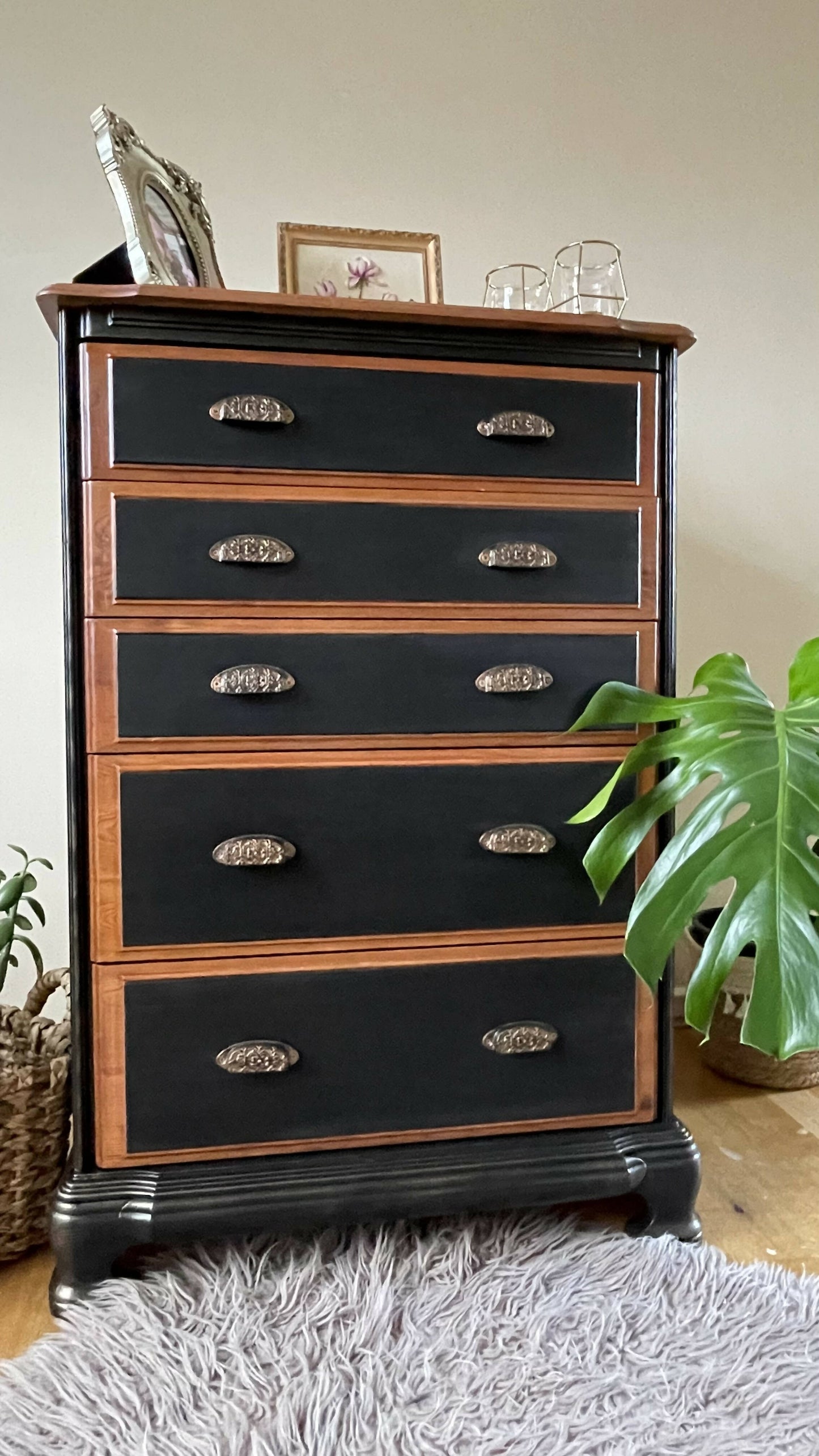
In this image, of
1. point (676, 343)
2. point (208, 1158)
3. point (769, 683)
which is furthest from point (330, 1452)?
point (769, 683)

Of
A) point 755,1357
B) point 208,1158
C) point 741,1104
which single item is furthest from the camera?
point 741,1104

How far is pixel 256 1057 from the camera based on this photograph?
1.15 meters

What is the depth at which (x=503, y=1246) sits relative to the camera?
1.24m

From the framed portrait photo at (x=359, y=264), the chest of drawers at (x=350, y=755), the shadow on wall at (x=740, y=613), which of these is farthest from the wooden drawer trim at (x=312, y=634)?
the shadow on wall at (x=740, y=613)

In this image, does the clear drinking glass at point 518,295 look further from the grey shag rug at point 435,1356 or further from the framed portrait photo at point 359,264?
the grey shag rug at point 435,1356

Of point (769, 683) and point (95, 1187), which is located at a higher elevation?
point (769, 683)

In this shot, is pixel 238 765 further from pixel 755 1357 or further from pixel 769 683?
pixel 769 683

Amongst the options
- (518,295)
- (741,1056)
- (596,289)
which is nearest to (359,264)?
(518,295)

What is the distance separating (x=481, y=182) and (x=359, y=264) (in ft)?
1.40

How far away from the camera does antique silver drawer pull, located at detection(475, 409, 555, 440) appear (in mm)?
1189

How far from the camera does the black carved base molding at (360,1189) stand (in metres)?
1.12

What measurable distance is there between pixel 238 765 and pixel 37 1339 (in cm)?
68

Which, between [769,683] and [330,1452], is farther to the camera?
[769,683]

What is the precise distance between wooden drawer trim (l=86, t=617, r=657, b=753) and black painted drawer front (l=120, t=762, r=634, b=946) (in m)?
0.03
